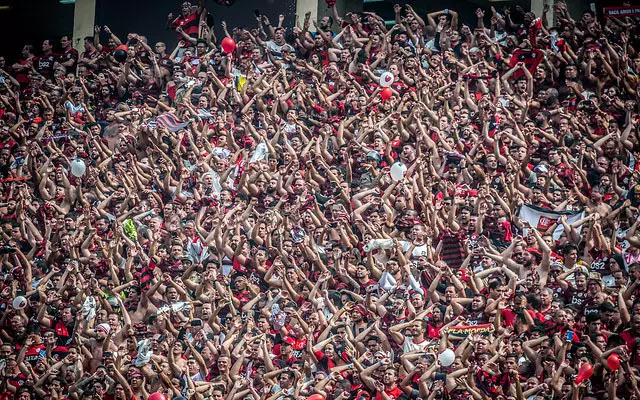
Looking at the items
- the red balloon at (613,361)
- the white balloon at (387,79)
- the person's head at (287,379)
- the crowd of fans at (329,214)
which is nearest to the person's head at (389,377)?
the crowd of fans at (329,214)

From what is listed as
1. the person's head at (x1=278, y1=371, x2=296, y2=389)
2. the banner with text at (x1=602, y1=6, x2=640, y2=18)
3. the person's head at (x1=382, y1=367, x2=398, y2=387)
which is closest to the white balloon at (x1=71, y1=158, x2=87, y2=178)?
the person's head at (x1=278, y1=371, x2=296, y2=389)

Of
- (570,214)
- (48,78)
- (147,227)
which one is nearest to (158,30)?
(48,78)

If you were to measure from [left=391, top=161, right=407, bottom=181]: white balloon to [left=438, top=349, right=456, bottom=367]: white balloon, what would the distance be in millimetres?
3380

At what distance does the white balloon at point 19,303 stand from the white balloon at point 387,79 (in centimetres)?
592

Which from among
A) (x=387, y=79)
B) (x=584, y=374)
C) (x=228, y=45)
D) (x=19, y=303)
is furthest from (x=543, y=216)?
(x=19, y=303)

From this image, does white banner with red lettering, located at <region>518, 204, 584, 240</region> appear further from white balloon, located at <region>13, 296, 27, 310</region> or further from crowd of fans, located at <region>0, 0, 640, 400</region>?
white balloon, located at <region>13, 296, 27, 310</region>

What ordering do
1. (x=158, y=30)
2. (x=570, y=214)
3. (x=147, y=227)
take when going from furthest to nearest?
(x=158, y=30) → (x=147, y=227) → (x=570, y=214)

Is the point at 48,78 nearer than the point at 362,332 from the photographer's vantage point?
No

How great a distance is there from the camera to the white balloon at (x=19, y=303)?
15828 millimetres

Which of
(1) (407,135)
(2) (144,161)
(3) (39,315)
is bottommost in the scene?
(3) (39,315)

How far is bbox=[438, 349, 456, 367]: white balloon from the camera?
13.5 m

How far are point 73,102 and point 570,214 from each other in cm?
839

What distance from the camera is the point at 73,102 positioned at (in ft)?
65.1

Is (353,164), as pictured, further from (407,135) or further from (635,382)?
(635,382)
